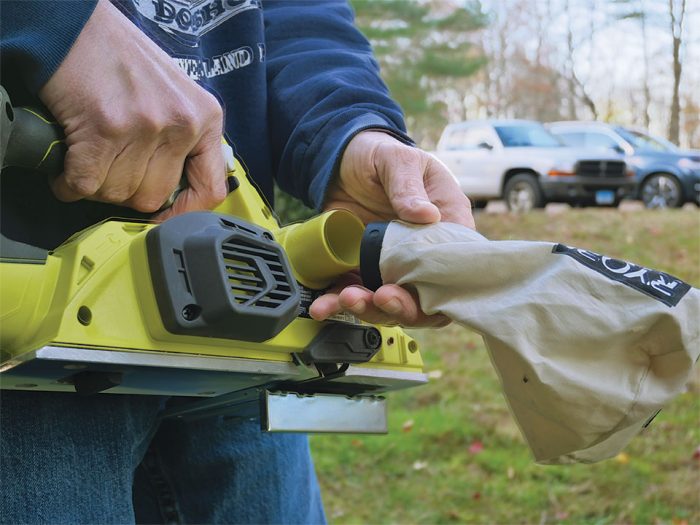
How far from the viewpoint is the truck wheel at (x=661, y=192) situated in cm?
1348

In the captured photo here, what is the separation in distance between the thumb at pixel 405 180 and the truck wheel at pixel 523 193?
38.6 feet

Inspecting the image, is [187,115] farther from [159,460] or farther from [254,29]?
[159,460]

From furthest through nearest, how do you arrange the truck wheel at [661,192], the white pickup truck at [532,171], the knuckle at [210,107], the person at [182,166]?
the truck wheel at [661,192] → the white pickup truck at [532,171] → the knuckle at [210,107] → the person at [182,166]

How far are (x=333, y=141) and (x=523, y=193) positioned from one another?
11963 mm

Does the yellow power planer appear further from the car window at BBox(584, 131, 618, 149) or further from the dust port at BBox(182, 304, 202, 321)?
the car window at BBox(584, 131, 618, 149)

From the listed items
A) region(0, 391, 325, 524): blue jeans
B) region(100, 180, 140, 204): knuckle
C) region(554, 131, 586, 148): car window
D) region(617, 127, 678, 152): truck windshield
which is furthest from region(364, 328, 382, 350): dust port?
region(617, 127, 678, 152): truck windshield

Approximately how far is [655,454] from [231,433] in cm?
343

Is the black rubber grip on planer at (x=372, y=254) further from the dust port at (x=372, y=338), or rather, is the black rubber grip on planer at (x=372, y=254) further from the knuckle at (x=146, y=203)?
the knuckle at (x=146, y=203)

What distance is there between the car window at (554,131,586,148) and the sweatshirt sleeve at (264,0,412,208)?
1260 cm

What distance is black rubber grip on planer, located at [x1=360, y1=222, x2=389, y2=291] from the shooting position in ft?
4.17

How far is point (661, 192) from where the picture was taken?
13609 millimetres

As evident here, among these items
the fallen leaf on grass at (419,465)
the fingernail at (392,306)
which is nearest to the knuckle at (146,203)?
the fingernail at (392,306)

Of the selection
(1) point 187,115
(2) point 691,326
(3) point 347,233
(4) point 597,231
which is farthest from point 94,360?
(4) point 597,231

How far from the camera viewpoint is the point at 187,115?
1190 mm
